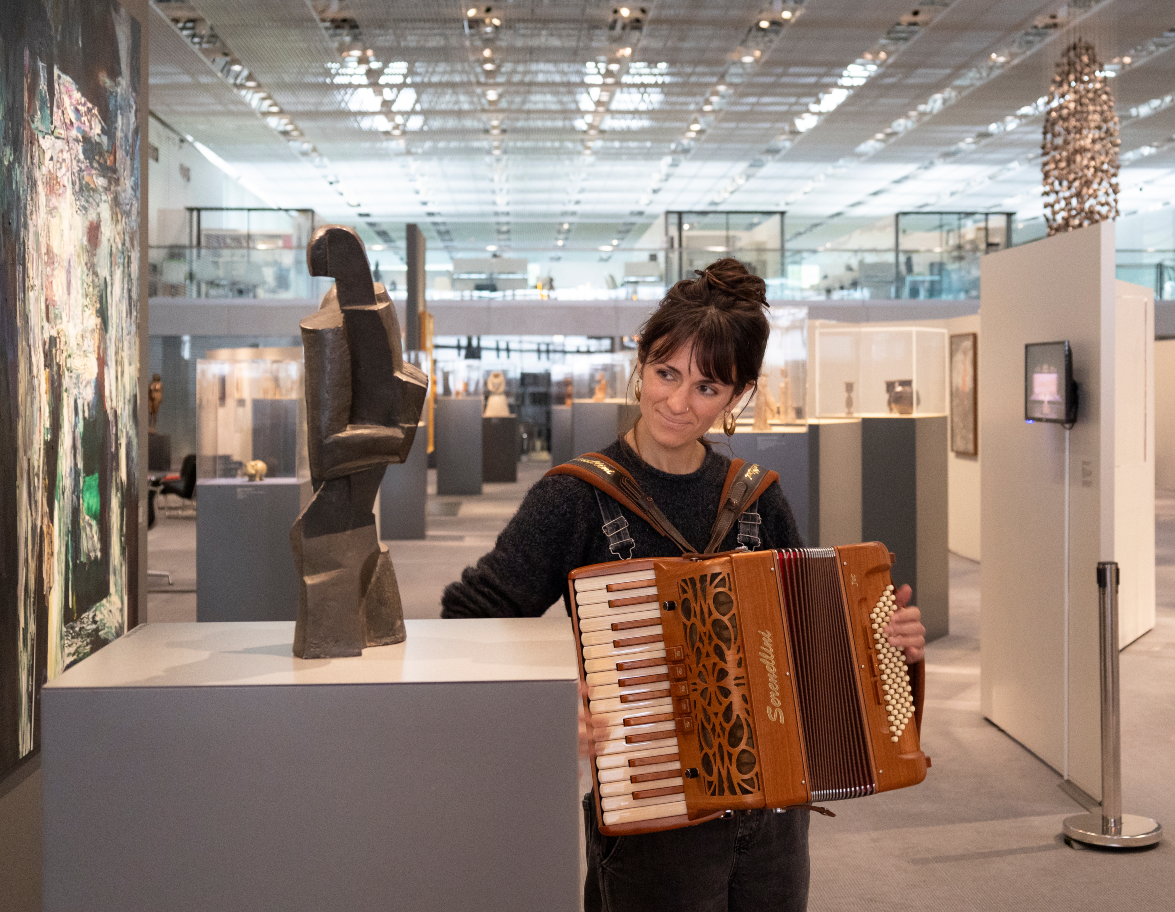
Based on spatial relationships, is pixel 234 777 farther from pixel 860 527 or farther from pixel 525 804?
pixel 860 527

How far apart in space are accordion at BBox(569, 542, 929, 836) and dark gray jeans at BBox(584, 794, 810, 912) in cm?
20

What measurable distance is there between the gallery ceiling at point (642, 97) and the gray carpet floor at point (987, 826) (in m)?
8.66

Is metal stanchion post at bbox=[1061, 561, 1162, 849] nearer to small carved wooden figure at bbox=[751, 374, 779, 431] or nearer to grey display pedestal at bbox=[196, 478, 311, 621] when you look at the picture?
small carved wooden figure at bbox=[751, 374, 779, 431]

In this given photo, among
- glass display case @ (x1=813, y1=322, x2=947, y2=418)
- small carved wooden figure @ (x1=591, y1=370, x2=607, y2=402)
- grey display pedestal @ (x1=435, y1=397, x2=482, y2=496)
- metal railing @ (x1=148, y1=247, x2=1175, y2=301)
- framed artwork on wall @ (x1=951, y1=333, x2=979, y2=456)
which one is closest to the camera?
glass display case @ (x1=813, y1=322, x2=947, y2=418)

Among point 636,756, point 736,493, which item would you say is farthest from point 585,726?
point 736,493

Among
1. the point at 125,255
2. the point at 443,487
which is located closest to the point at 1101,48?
the point at 443,487

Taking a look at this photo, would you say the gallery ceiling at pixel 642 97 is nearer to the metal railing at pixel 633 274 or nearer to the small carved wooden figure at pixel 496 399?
the metal railing at pixel 633 274

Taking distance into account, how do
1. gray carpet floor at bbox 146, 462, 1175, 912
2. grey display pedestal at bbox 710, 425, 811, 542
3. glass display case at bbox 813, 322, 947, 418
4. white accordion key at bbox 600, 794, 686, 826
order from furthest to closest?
glass display case at bbox 813, 322, 947, 418
grey display pedestal at bbox 710, 425, 811, 542
gray carpet floor at bbox 146, 462, 1175, 912
white accordion key at bbox 600, 794, 686, 826

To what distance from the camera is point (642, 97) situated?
15594 mm

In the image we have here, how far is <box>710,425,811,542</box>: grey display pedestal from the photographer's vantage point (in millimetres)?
6383

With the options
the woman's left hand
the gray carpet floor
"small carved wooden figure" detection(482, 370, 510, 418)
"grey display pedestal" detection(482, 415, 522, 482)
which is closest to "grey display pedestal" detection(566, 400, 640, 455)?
"grey display pedestal" detection(482, 415, 522, 482)

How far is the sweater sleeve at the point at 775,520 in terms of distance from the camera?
1955mm

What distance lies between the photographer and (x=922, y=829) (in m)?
3.93

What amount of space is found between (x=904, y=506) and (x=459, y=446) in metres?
11.0
